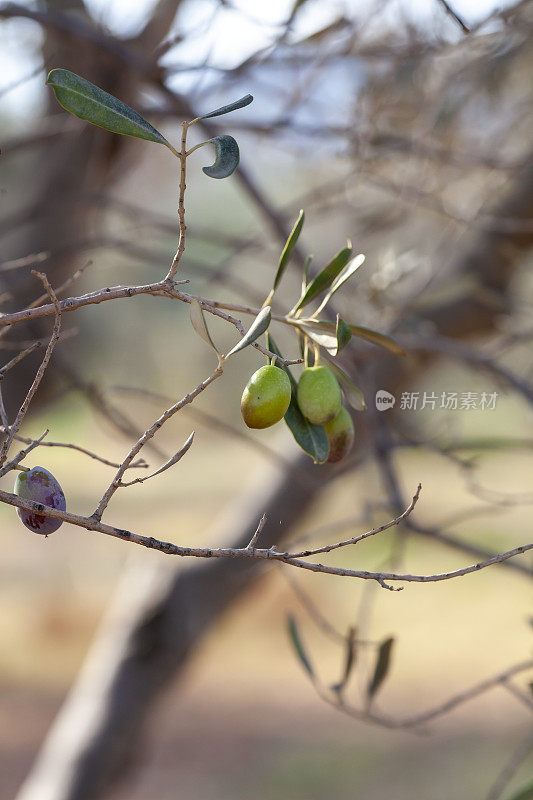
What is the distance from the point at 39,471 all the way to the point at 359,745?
322 centimetres

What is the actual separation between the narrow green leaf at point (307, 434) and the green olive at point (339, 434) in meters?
0.01

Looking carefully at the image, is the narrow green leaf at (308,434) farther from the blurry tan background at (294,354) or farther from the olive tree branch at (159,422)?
the blurry tan background at (294,354)

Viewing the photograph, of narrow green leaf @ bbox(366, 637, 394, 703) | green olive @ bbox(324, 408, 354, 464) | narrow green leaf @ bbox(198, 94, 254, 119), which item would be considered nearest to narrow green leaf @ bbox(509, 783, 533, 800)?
narrow green leaf @ bbox(366, 637, 394, 703)

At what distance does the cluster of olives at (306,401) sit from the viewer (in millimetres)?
401

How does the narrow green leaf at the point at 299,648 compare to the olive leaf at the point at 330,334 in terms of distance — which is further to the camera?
the narrow green leaf at the point at 299,648

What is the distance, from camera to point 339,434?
48 cm

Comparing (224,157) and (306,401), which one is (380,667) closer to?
(306,401)

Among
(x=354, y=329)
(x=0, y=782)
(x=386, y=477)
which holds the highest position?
(x=386, y=477)

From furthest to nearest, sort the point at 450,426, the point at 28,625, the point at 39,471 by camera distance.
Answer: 1. the point at 28,625
2. the point at 450,426
3. the point at 39,471

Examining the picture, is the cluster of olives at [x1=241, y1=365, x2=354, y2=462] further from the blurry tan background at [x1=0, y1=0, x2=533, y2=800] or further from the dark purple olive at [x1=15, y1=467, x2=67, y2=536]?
the blurry tan background at [x1=0, y1=0, x2=533, y2=800]

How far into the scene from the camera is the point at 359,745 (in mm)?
3311

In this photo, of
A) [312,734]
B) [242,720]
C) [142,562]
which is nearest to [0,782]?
[242,720]

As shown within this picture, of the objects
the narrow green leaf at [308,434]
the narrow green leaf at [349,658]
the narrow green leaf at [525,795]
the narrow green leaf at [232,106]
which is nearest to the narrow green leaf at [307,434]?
the narrow green leaf at [308,434]

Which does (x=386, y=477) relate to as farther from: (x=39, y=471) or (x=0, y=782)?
(x=0, y=782)
